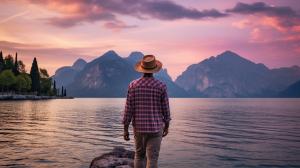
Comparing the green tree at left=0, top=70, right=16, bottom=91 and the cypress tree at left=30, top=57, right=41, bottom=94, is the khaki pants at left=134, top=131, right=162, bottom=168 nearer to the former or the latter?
the green tree at left=0, top=70, right=16, bottom=91

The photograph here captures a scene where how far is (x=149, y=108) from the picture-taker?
11.0 meters

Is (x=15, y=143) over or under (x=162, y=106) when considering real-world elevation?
under

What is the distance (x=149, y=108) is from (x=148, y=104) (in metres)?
0.12

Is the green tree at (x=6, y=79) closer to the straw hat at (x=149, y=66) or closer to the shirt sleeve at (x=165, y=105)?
the straw hat at (x=149, y=66)

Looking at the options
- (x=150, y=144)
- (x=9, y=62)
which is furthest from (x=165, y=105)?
(x=9, y=62)

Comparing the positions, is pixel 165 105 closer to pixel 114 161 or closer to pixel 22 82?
pixel 114 161

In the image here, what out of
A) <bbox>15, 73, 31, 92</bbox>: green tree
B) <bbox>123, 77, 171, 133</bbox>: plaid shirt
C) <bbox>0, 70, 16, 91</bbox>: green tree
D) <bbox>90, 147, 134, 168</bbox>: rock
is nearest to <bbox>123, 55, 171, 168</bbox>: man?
<bbox>123, 77, 171, 133</bbox>: plaid shirt

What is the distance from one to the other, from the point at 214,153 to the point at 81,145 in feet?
30.8

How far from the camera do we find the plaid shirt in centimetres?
1095

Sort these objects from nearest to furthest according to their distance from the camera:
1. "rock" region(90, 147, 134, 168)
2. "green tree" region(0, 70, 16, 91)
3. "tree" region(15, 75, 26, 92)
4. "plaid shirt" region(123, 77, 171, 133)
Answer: "plaid shirt" region(123, 77, 171, 133), "rock" region(90, 147, 134, 168), "green tree" region(0, 70, 16, 91), "tree" region(15, 75, 26, 92)

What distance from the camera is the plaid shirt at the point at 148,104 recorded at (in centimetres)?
1095

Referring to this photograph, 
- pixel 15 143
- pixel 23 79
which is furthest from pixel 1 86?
pixel 15 143

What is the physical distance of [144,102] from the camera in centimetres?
1104

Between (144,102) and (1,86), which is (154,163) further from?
(1,86)
